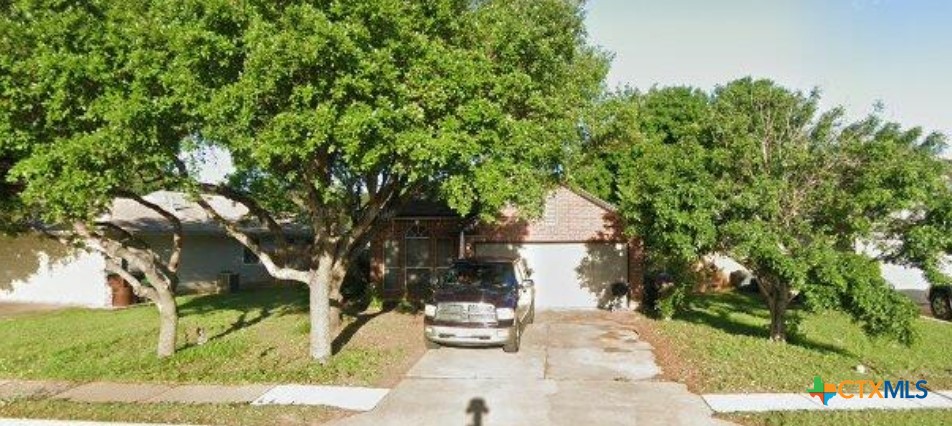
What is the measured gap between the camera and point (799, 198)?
13.7m

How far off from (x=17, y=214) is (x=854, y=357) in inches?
730

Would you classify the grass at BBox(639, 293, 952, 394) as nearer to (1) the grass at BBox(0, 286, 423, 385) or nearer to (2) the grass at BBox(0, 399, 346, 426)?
(1) the grass at BBox(0, 286, 423, 385)

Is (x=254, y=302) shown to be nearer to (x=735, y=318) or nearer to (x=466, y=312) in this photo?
(x=466, y=312)

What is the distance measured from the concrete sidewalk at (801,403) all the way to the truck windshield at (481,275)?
543 cm

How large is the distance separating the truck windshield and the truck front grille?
1.16 metres

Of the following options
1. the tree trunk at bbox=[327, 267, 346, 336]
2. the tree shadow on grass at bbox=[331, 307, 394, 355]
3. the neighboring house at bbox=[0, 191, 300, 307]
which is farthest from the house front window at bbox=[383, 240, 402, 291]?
the tree trunk at bbox=[327, 267, 346, 336]

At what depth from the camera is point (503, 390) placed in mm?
10617

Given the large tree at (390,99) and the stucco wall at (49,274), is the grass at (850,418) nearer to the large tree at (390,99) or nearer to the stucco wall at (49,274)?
the large tree at (390,99)

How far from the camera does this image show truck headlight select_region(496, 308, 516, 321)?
1312 centimetres

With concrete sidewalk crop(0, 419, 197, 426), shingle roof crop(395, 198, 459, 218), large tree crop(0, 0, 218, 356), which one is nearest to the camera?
concrete sidewalk crop(0, 419, 197, 426)

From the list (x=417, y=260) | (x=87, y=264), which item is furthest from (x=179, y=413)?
(x=87, y=264)

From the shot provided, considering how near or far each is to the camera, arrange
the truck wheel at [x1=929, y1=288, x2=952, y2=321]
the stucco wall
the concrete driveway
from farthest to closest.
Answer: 1. the stucco wall
2. the truck wheel at [x1=929, y1=288, x2=952, y2=321]
3. the concrete driveway

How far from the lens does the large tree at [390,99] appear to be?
946 cm

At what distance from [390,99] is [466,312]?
5043mm
